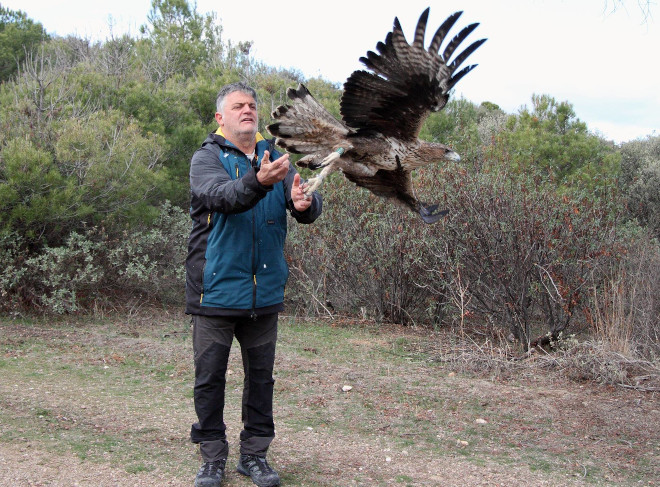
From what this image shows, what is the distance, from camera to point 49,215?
8641 mm

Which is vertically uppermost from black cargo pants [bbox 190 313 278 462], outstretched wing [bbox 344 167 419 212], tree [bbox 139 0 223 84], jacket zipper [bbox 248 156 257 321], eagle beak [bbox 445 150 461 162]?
tree [bbox 139 0 223 84]

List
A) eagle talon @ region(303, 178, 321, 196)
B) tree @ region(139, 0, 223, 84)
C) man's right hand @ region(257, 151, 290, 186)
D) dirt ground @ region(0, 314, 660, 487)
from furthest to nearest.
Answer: tree @ region(139, 0, 223, 84)
dirt ground @ region(0, 314, 660, 487)
eagle talon @ region(303, 178, 321, 196)
man's right hand @ region(257, 151, 290, 186)

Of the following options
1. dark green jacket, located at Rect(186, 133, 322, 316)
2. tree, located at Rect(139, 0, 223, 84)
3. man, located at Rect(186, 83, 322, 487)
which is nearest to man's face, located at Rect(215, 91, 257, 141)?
man, located at Rect(186, 83, 322, 487)

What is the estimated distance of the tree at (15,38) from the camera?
19.5 metres

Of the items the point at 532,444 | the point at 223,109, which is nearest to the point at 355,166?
the point at 223,109

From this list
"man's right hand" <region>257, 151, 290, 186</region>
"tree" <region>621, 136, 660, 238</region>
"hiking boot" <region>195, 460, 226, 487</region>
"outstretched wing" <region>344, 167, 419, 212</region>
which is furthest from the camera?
"tree" <region>621, 136, 660, 238</region>

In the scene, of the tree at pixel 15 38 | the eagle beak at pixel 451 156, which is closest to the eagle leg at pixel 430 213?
the eagle beak at pixel 451 156

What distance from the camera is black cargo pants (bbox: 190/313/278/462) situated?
11.4 feet

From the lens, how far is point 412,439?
479cm

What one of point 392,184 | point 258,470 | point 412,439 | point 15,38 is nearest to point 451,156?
point 392,184

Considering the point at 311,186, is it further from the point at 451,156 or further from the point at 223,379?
the point at 451,156

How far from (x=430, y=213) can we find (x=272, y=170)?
1.63m

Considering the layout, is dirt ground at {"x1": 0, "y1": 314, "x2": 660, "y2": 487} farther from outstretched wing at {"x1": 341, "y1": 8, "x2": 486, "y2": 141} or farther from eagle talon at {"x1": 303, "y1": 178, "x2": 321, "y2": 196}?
outstretched wing at {"x1": 341, "y1": 8, "x2": 486, "y2": 141}

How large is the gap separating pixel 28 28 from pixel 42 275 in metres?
16.8
